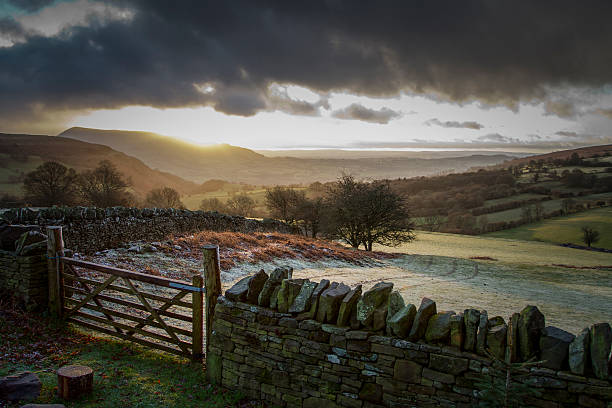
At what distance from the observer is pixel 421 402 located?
4.18 m

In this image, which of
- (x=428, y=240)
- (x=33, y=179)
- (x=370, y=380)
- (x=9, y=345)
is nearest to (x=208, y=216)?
(x=9, y=345)

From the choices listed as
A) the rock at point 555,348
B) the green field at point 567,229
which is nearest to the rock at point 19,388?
the rock at point 555,348

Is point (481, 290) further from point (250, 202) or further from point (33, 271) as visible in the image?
point (250, 202)

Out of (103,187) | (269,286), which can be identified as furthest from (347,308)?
(103,187)

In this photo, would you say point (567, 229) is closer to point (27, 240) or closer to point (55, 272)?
point (55, 272)

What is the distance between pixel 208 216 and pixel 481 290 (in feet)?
57.4

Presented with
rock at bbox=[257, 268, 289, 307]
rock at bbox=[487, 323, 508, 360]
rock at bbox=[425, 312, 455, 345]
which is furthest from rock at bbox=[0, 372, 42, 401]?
rock at bbox=[487, 323, 508, 360]

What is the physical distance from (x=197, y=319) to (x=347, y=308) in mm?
3117

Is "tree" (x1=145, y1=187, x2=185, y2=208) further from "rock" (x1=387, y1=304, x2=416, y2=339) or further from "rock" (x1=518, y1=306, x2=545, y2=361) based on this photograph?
"rock" (x1=518, y1=306, x2=545, y2=361)

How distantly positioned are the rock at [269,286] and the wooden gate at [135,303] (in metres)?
1.10

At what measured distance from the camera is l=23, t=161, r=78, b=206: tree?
110 feet

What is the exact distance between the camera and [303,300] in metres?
4.97

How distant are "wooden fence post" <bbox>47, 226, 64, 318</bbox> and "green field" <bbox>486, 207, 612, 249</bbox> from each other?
5690 cm

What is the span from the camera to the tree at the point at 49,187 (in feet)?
110
